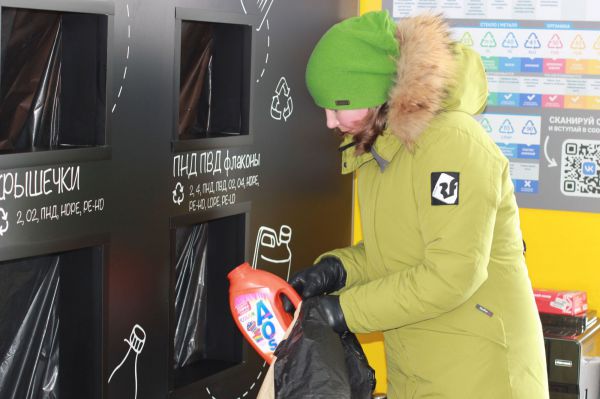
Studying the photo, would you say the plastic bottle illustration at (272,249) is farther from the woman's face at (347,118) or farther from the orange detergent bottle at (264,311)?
the woman's face at (347,118)

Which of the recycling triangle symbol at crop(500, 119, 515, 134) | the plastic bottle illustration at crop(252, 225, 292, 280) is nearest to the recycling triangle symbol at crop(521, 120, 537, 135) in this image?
the recycling triangle symbol at crop(500, 119, 515, 134)

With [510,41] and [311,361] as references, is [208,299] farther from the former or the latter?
[510,41]

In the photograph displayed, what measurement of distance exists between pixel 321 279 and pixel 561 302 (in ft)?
5.70

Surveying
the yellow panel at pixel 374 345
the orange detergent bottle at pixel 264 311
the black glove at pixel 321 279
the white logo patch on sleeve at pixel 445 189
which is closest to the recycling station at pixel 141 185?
the orange detergent bottle at pixel 264 311

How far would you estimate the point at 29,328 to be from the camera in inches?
103

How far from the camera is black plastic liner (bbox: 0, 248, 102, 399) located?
2590 mm

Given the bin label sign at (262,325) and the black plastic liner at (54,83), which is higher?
the black plastic liner at (54,83)

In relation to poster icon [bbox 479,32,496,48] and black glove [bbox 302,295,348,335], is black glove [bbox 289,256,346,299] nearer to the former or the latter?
black glove [bbox 302,295,348,335]

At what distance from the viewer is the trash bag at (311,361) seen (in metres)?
2.10

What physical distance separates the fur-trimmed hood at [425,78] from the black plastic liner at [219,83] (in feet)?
3.80

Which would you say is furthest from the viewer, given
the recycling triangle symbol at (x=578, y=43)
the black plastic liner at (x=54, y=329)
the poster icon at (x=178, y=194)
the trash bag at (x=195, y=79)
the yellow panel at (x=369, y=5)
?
the yellow panel at (x=369, y=5)

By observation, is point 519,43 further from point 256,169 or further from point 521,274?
point 521,274

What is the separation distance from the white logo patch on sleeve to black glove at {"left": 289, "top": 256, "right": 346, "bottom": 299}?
17.8 inches

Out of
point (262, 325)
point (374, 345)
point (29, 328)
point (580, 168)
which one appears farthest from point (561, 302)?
point (29, 328)
